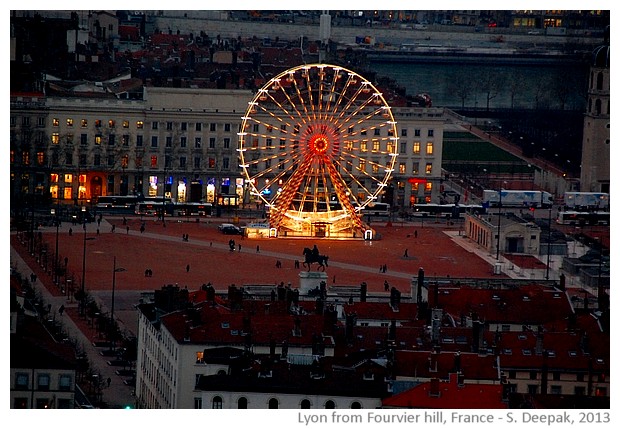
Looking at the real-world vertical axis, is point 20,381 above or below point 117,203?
below

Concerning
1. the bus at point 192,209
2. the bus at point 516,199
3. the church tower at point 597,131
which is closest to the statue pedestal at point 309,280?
the bus at point 192,209

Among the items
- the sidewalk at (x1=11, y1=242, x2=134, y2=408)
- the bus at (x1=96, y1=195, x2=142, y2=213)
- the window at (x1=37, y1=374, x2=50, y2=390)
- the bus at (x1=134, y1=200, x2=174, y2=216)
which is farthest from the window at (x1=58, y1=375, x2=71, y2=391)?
the bus at (x1=134, y1=200, x2=174, y2=216)

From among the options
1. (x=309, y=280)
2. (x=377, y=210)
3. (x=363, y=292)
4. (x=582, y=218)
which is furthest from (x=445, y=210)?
(x=363, y=292)

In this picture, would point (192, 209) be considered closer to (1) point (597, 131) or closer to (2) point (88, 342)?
(1) point (597, 131)

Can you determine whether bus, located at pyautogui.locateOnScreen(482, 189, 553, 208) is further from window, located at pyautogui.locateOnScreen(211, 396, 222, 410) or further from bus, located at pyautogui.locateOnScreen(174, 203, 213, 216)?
window, located at pyautogui.locateOnScreen(211, 396, 222, 410)

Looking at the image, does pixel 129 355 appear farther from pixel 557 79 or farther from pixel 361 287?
pixel 557 79

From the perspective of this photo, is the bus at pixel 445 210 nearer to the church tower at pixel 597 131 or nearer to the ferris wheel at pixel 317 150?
the ferris wheel at pixel 317 150
